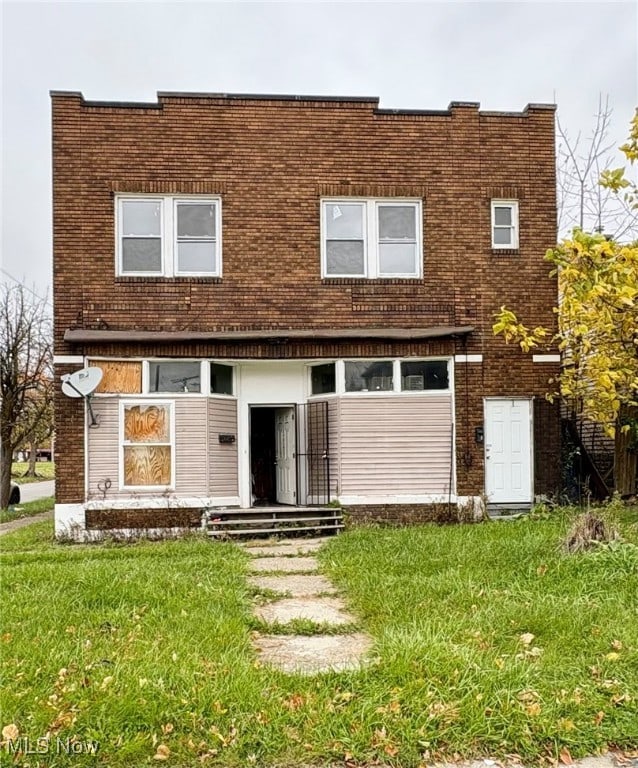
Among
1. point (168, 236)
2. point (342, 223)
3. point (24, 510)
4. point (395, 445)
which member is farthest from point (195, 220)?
point (24, 510)

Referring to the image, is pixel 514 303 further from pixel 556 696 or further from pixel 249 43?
pixel 556 696

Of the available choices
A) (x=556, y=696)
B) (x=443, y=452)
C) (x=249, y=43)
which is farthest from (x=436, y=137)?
(x=556, y=696)

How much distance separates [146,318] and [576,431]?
872 cm

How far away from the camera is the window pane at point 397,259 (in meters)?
13.2

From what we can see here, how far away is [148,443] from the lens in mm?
12539

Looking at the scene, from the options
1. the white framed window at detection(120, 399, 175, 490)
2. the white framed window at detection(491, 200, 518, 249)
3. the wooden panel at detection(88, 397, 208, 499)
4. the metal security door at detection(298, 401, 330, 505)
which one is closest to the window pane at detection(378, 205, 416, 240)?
the white framed window at detection(491, 200, 518, 249)

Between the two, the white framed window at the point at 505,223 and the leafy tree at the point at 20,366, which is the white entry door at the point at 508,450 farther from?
the leafy tree at the point at 20,366

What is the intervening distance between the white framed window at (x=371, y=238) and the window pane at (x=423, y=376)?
5.58ft

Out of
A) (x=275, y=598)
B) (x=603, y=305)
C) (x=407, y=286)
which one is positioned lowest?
(x=275, y=598)

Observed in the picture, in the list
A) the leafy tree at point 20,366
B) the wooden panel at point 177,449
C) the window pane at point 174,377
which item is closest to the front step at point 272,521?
the wooden panel at point 177,449

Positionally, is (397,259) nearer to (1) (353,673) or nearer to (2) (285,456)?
(2) (285,456)

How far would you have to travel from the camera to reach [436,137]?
13312mm

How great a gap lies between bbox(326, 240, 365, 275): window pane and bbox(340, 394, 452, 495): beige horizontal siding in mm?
2425

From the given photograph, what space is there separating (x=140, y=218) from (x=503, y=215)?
6.94m
